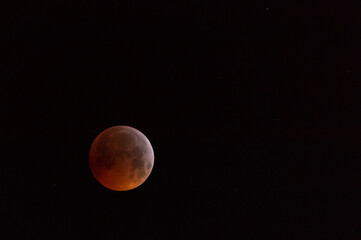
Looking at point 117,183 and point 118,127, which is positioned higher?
point 118,127

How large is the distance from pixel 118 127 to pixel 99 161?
21.8 inches

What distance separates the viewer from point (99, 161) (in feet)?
18.6

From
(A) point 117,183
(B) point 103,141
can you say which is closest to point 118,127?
(B) point 103,141

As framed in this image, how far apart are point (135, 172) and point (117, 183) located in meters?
0.25

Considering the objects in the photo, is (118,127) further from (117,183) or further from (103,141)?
(117,183)

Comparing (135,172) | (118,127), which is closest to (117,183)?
(135,172)

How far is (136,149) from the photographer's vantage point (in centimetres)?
576

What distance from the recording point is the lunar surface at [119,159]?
562 cm

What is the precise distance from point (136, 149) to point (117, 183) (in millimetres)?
469

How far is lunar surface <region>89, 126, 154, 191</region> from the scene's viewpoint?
562 cm

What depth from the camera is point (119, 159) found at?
18.4 feet

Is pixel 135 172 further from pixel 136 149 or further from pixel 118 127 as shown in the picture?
pixel 118 127

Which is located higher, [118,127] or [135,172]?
[118,127]

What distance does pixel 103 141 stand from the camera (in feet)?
19.0
